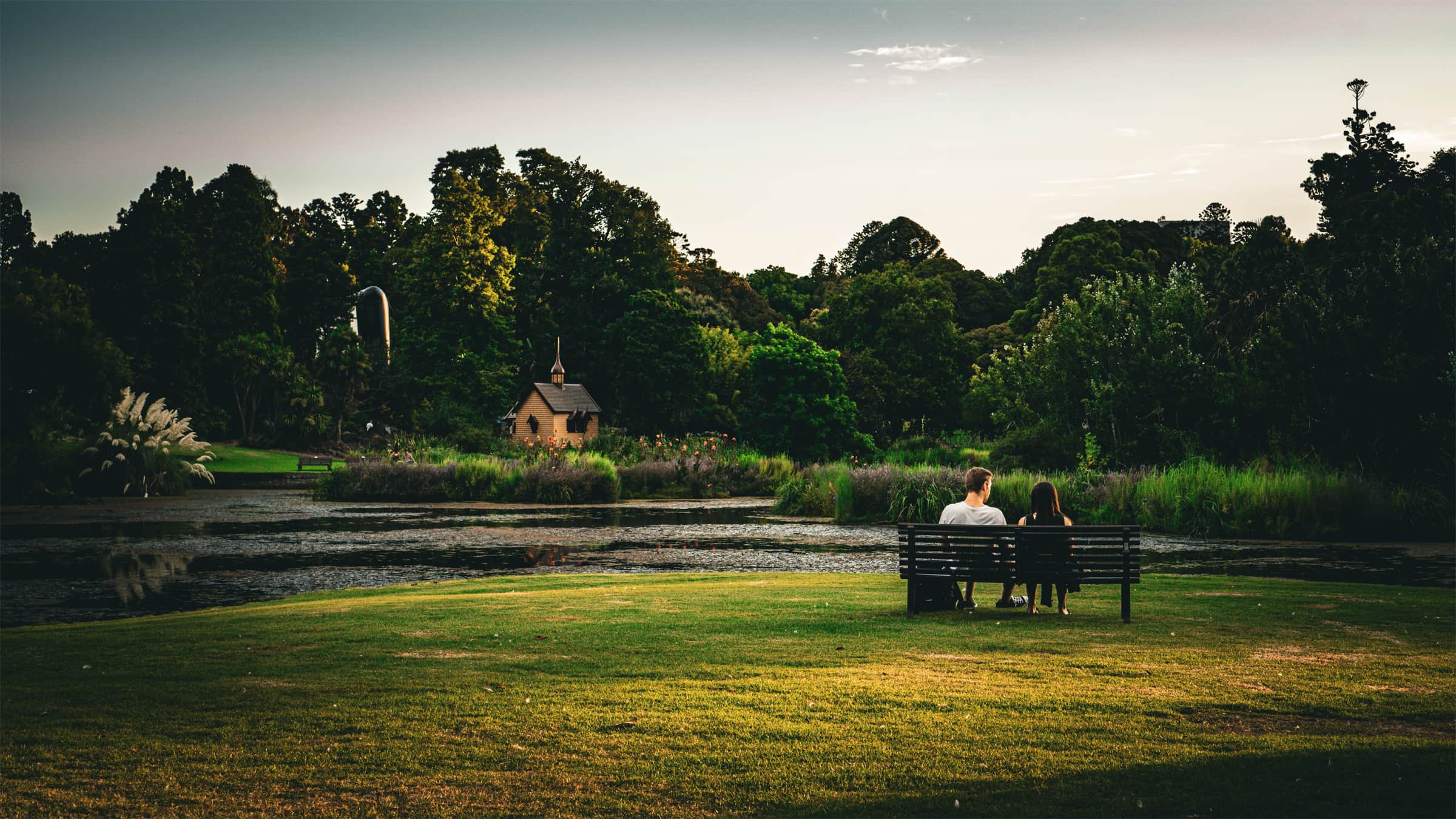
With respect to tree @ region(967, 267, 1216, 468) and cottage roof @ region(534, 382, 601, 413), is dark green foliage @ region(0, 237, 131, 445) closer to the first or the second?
tree @ region(967, 267, 1216, 468)

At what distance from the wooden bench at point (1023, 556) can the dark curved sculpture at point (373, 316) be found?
33.5ft

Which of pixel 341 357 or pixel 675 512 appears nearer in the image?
pixel 675 512

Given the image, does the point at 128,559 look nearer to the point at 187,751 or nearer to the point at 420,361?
the point at 187,751

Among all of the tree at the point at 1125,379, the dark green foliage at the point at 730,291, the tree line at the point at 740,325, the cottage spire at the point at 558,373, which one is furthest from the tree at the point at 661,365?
the tree at the point at 1125,379

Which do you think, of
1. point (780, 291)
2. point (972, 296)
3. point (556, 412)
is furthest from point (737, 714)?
point (780, 291)

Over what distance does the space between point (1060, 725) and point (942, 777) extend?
4.24 ft

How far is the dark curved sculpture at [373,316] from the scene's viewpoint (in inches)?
702

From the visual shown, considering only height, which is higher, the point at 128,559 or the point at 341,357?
the point at 341,357

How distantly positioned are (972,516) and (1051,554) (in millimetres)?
1023

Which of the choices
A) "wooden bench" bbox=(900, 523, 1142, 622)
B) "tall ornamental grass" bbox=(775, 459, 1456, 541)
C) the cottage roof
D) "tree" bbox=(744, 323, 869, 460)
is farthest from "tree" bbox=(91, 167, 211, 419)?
"wooden bench" bbox=(900, 523, 1142, 622)

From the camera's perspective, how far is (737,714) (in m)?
6.96

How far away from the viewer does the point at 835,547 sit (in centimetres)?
2188

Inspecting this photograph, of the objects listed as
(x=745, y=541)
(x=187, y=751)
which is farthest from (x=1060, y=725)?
(x=745, y=541)

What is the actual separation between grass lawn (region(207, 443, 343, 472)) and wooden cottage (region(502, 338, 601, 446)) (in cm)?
1128
